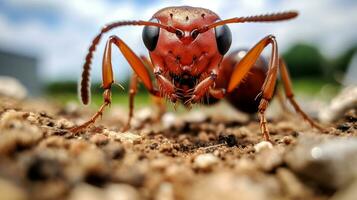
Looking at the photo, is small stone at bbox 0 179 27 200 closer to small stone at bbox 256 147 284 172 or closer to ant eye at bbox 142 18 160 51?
small stone at bbox 256 147 284 172

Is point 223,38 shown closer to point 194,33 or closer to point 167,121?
point 194,33

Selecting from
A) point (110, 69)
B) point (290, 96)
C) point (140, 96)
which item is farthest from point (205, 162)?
point (140, 96)

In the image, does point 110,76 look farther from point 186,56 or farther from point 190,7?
point 190,7

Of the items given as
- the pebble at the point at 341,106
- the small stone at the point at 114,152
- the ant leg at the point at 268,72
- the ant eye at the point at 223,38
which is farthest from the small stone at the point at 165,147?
the pebble at the point at 341,106

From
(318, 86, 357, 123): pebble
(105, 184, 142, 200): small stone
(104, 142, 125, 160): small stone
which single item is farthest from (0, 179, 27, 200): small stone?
(318, 86, 357, 123): pebble

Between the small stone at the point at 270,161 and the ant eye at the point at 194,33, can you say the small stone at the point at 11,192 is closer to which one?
the small stone at the point at 270,161
